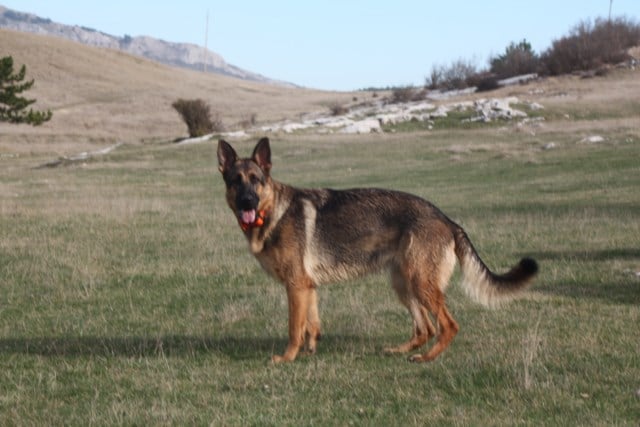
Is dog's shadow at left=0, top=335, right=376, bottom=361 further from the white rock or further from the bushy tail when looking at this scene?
the white rock

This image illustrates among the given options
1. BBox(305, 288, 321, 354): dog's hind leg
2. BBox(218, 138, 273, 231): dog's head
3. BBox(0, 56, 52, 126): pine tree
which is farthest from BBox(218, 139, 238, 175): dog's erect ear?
BBox(0, 56, 52, 126): pine tree

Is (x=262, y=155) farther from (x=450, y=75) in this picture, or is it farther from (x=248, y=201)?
(x=450, y=75)

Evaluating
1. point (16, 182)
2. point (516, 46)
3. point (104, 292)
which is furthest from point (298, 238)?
point (516, 46)

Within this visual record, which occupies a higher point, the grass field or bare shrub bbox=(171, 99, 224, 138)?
bare shrub bbox=(171, 99, 224, 138)

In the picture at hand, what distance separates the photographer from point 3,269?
38.9ft

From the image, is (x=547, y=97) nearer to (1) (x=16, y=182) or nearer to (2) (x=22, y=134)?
(1) (x=16, y=182)

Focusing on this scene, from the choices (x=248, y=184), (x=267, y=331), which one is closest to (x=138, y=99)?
(x=267, y=331)

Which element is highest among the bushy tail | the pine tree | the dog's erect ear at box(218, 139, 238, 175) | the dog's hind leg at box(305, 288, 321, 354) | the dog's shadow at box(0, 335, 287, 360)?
the pine tree

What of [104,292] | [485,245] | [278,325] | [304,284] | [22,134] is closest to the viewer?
[304,284]

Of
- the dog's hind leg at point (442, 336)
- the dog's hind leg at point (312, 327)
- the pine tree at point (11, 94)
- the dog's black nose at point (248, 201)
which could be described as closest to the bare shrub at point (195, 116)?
the pine tree at point (11, 94)

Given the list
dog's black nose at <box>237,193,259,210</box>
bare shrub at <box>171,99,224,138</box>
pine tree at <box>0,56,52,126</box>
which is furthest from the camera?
pine tree at <box>0,56,52,126</box>

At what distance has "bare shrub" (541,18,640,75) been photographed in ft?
198

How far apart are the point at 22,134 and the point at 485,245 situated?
5244cm

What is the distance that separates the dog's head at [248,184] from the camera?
7.03 m
